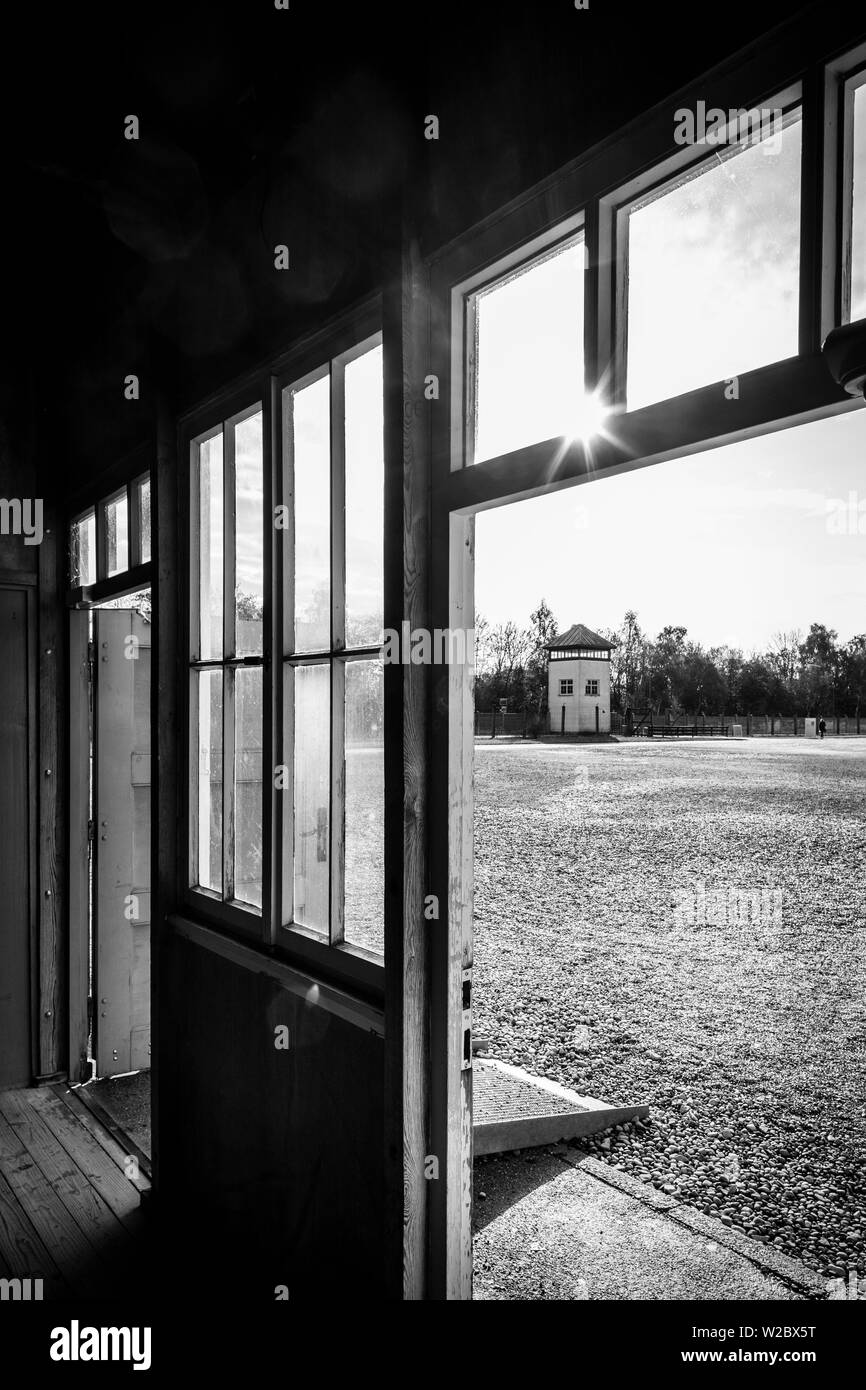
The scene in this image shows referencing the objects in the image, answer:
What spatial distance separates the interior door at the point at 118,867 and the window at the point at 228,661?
129 centimetres

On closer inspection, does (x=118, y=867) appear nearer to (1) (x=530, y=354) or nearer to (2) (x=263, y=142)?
(2) (x=263, y=142)

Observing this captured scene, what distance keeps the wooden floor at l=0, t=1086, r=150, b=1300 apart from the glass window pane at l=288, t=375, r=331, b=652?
191 cm

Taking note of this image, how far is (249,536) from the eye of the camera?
2539mm

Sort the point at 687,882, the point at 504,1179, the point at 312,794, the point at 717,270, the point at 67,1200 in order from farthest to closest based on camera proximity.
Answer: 1. the point at 687,882
2. the point at 504,1179
3. the point at 67,1200
4. the point at 312,794
5. the point at 717,270

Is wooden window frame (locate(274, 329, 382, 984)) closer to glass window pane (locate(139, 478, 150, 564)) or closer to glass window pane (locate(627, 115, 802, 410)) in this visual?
glass window pane (locate(627, 115, 802, 410))

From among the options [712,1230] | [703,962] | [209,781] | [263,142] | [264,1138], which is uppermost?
[263,142]

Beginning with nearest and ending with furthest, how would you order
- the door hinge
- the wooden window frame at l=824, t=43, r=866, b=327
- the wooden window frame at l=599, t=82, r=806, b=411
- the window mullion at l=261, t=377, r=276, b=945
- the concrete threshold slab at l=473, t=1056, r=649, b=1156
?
1. the wooden window frame at l=824, t=43, r=866, b=327
2. the wooden window frame at l=599, t=82, r=806, b=411
3. the door hinge
4. the window mullion at l=261, t=377, r=276, b=945
5. the concrete threshold slab at l=473, t=1056, r=649, b=1156

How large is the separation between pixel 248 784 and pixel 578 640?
8538 millimetres

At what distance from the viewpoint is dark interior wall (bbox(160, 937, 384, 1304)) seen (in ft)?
6.22

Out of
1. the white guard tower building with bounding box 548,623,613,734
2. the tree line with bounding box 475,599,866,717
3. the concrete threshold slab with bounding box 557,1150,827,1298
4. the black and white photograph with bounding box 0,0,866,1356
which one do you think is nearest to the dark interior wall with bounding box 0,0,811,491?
the black and white photograph with bounding box 0,0,866,1356

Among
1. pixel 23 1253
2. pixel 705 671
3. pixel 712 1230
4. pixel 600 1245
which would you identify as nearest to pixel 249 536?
pixel 23 1253

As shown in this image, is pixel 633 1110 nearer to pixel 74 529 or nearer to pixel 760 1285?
pixel 760 1285

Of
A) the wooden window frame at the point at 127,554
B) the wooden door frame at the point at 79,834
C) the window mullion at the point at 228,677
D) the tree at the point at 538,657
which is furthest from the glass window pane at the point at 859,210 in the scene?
the tree at the point at 538,657

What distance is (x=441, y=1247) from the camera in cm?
169
